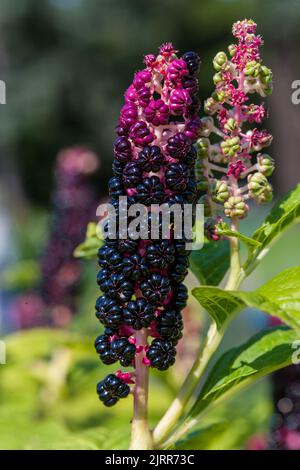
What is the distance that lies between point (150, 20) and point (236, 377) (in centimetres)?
2561

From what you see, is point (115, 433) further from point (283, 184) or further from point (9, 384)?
point (283, 184)

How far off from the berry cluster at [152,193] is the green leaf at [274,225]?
199 mm

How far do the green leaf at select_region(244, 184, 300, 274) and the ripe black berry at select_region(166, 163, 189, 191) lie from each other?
0.83 feet

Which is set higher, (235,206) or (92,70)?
(92,70)

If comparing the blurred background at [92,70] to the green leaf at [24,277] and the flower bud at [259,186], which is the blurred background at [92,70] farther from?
the flower bud at [259,186]

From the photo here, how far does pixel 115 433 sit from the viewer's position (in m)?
2.40

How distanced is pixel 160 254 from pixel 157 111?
1.07 feet

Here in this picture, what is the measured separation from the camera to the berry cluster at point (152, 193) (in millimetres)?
1617

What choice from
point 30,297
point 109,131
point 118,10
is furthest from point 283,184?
point 30,297

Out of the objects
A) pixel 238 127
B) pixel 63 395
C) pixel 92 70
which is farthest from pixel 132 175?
pixel 92 70

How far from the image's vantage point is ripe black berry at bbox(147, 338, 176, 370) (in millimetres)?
1673

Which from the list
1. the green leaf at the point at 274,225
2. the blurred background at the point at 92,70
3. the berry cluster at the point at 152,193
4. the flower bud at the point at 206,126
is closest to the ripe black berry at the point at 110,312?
the berry cluster at the point at 152,193

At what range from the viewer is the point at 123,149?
5.41 feet

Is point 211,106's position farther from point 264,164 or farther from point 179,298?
point 179,298
